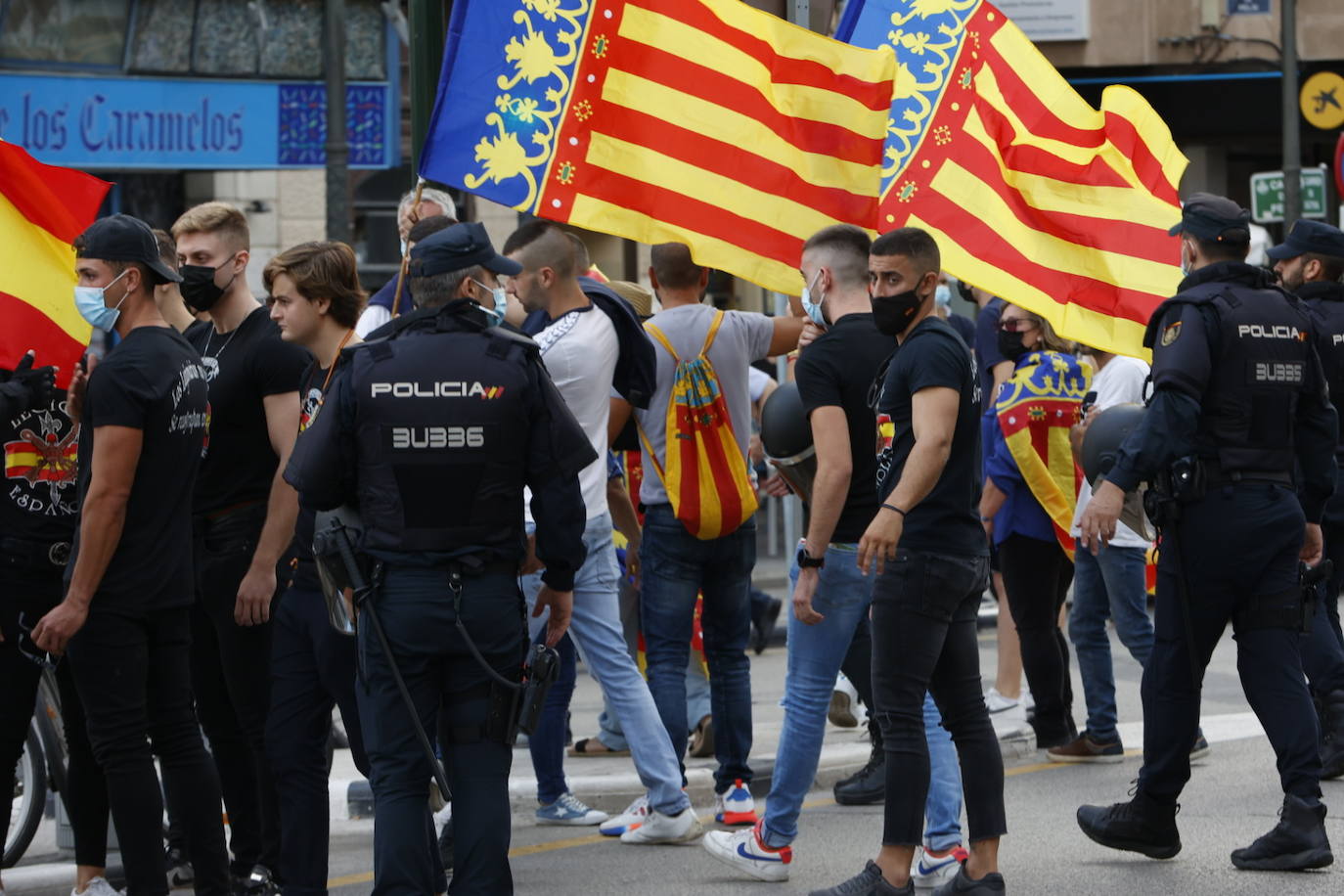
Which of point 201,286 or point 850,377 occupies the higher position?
point 201,286

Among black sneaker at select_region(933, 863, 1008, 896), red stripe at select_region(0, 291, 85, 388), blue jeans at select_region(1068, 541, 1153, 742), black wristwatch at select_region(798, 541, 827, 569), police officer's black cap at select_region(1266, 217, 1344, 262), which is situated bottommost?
black sneaker at select_region(933, 863, 1008, 896)

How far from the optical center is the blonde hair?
6.24 meters

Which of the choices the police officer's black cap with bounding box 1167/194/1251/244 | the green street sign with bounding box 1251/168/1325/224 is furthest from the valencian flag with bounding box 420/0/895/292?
the green street sign with bounding box 1251/168/1325/224

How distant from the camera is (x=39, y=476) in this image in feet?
19.7

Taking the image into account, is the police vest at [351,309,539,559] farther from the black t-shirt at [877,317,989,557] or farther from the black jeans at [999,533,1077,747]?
the black jeans at [999,533,1077,747]

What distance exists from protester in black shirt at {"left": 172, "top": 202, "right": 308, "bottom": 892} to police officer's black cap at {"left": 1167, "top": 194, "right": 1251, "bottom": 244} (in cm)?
276

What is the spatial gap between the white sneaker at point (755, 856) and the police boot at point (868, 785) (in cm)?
127

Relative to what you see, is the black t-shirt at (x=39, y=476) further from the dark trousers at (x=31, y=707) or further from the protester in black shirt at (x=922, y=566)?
the protester in black shirt at (x=922, y=566)

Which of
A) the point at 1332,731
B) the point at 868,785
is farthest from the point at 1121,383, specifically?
the point at 868,785

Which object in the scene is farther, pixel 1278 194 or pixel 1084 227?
pixel 1278 194

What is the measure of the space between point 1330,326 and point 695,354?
7.95 ft

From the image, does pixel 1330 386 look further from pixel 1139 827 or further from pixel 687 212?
pixel 687 212

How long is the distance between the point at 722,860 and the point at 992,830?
3.41ft

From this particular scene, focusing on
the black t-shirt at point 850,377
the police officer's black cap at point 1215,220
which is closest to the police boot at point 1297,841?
the black t-shirt at point 850,377
